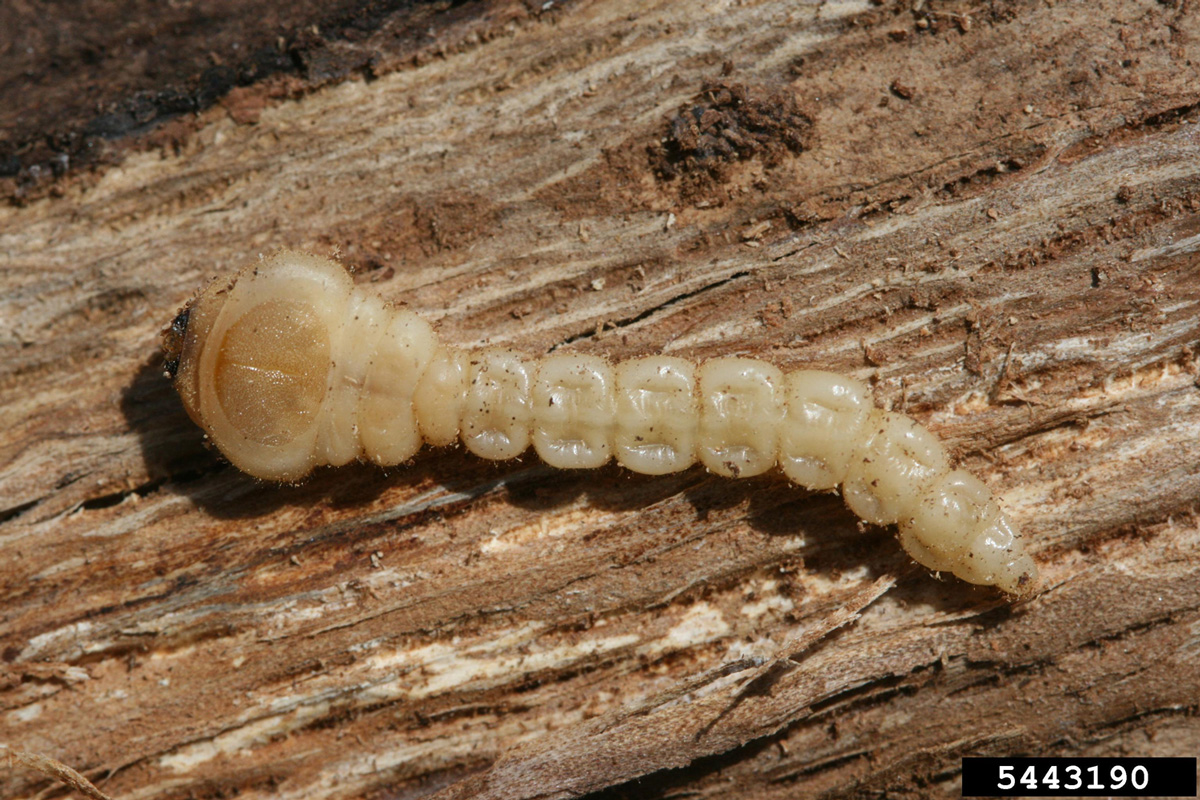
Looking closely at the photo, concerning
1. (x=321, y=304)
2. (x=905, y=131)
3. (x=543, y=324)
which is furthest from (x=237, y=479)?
(x=905, y=131)

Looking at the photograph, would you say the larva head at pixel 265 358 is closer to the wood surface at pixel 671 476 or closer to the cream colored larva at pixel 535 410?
the cream colored larva at pixel 535 410

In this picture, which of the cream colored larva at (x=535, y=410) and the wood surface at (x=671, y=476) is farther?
the wood surface at (x=671, y=476)

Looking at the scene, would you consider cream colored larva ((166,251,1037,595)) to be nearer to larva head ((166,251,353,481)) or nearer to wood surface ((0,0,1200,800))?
larva head ((166,251,353,481))

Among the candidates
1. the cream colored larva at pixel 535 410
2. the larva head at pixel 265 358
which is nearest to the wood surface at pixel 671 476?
the cream colored larva at pixel 535 410

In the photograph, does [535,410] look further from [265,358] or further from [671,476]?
[265,358]

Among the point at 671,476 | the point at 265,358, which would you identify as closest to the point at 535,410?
the point at 671,476

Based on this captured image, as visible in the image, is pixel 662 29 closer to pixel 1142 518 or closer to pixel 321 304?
pixel 321 304

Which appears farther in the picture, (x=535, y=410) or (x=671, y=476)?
(x=671, y=476)

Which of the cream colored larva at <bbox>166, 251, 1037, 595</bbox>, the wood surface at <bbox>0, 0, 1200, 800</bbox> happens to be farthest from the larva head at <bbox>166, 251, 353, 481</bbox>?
the wood surface at <bbox>0, 0, 1200, 800</bbox>
